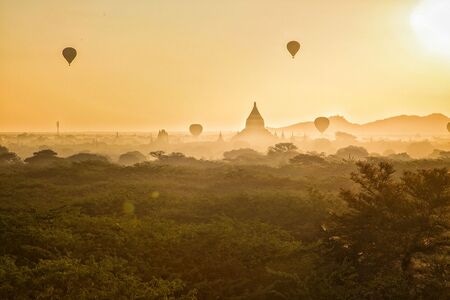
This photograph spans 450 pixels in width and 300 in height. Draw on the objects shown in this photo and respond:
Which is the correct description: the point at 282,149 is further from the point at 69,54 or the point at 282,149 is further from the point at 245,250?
the point at 245,250

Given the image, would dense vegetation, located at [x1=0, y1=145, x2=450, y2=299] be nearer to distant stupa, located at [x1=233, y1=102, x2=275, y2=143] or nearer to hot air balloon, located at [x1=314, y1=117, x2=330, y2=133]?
distant stupa, located at [x1=233, y1=102, x2=275, y2=143]

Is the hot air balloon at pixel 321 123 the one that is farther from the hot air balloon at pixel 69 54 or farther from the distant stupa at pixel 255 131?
the hot air balloon at pixel 69 54

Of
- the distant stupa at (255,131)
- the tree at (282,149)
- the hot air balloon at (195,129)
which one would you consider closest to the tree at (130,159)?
the tree at (282,149)

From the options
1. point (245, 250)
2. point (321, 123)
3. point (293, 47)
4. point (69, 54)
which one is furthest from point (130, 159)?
point (245, 250)

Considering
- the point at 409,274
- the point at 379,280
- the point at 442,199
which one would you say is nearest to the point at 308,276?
the point at 379,280

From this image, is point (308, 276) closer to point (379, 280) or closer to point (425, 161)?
point (379, 280)

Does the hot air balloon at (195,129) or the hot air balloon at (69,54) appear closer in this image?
the hot air balloon at (69,54)

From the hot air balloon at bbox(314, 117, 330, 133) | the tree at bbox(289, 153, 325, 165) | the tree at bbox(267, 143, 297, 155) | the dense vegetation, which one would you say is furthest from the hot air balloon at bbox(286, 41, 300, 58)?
the hot air balloon at bbox(314, 117, 330, 133)

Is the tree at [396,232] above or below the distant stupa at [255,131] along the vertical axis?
below
